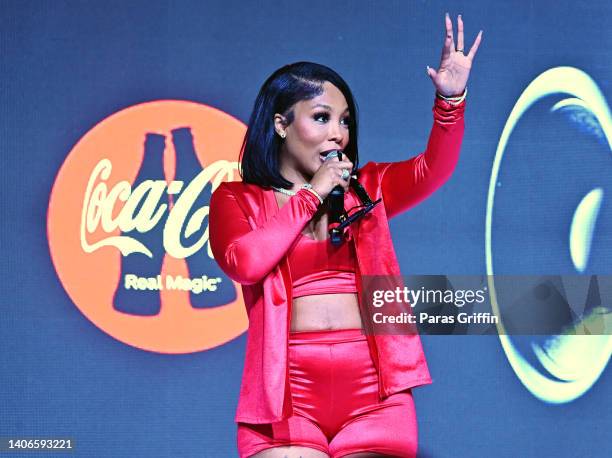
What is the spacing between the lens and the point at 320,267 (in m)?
2.29

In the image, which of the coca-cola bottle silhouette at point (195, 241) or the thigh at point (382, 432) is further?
the coca-cola bottle silhouette at point (195, 241)

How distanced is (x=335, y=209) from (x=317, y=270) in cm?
16

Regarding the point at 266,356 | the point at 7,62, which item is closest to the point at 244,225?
the point at 266,356

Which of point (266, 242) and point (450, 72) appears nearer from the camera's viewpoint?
point (266, 242)

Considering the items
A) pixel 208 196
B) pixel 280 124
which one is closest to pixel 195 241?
pixel 208 196

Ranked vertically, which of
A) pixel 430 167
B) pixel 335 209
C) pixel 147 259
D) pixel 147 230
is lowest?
pixel 335 209

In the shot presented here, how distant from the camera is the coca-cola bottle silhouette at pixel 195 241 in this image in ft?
11.8

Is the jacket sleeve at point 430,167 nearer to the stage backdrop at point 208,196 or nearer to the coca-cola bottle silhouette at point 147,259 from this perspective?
the stage backdrop at point 208,196

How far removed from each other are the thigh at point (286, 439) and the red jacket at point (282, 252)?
0.12 feet

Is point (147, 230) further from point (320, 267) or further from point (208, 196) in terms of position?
point (320, 267)

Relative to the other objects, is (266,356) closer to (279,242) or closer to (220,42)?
(279,242)

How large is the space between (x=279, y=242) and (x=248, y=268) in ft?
0.32

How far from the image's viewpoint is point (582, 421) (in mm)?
3684

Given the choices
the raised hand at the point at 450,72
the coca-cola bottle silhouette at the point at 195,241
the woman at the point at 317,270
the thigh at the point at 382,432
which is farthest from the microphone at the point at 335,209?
the coca-cola bottle silhouette at the point at 195,241
